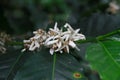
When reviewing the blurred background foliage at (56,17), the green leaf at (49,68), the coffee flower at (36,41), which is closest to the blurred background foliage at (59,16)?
the blurred background foliage at (56,17)

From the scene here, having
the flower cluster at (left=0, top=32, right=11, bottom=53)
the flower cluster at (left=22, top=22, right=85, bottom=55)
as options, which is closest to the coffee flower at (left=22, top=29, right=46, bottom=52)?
the flower cluster at (left=22, top=22, right=85, bottom=55)

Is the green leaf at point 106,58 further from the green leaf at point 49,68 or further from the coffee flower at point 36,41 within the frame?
the coffee flower at point 36,41

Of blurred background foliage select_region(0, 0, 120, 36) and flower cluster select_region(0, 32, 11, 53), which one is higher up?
blurred background foliage select_region(0, 0, 120, 36)

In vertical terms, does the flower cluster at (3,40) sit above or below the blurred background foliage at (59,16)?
below

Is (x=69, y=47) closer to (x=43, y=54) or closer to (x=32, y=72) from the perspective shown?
(x=43, y=54)

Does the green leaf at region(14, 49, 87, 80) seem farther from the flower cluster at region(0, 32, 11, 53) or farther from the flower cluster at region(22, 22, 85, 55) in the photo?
the flower cluster at region(0, 32, 11, 53)

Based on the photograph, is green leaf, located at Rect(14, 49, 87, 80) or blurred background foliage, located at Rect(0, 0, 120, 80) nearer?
green leaf, located at Rect(14, 49, 87, 80)

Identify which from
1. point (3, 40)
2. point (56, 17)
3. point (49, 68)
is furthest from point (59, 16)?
point (49, 68)
